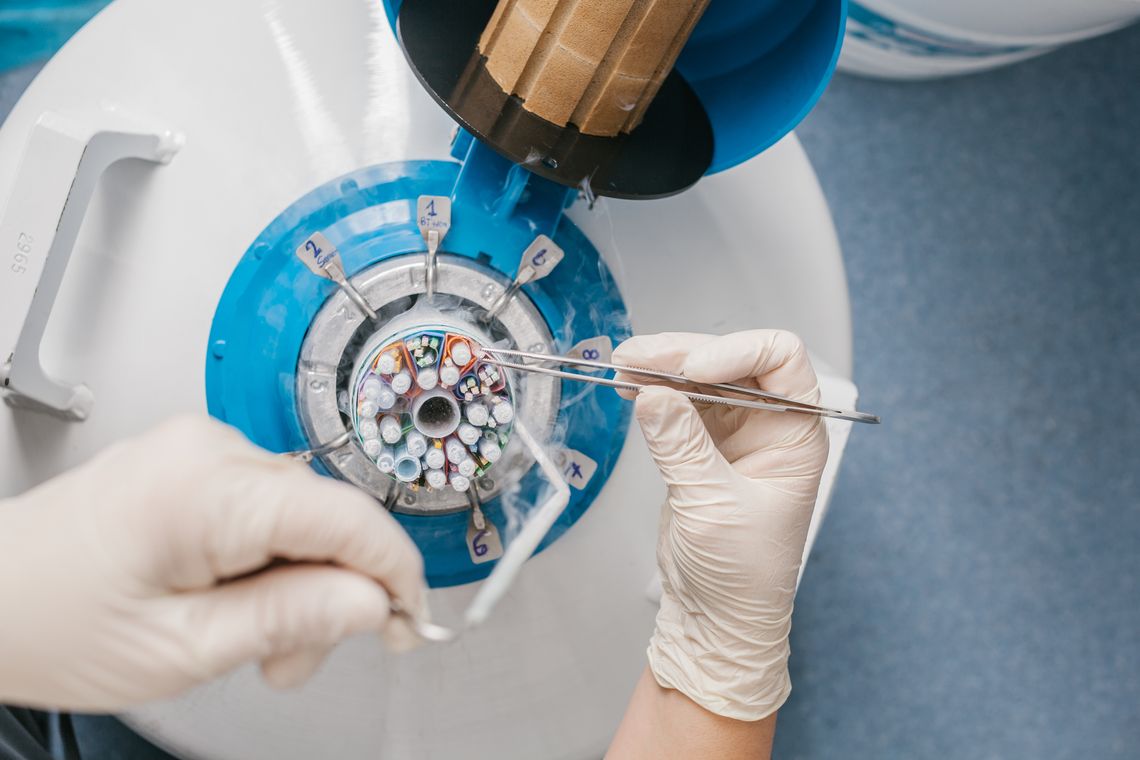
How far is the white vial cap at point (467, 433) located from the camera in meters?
0.96

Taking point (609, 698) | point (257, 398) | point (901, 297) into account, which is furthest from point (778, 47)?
point (901, 297)

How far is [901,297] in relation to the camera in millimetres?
2008

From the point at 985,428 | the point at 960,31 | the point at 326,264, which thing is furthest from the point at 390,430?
the point at 985,428

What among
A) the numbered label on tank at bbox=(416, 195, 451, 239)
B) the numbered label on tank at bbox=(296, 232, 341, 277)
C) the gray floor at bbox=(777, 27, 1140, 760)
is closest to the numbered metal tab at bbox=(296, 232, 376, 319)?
the numbered label on tank at bbox=(296, 232, 341, 277)

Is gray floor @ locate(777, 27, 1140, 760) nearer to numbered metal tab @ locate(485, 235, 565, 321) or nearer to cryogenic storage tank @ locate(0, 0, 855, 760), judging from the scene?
cryogenic storage tank @ locate(0, 0, 855, 760)

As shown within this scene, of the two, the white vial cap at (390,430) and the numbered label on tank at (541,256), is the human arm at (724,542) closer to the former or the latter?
the numbered label on tank at (541,256)

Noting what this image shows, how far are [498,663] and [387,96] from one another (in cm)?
74

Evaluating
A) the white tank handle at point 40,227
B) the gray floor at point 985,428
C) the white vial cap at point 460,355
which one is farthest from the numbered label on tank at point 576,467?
the gray floor at point 985,428

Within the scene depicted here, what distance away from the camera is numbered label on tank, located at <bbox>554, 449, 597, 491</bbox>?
1.11 metres

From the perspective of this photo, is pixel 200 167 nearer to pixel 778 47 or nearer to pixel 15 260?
pixel 15 260

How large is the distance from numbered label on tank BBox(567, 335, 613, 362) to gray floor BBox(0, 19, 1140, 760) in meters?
1.02

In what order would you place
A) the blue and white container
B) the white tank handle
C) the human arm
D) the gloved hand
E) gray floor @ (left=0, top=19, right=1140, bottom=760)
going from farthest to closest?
1. gray floor @ (left=0, top=19, right=1140, bottom=760)
2. the blue and white container
3. the human arm
4. the white tank handle
5. the gloved hand

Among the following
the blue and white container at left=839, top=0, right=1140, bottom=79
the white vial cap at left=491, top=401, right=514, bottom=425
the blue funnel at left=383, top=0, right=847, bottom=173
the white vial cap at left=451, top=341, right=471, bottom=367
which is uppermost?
the blue and white container at left=839, top=0, right=1140, bottom=79

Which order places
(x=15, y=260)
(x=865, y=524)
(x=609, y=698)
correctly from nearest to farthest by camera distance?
(x=15, y=260) → (x=609, y=698) → (x=865, y=524)
